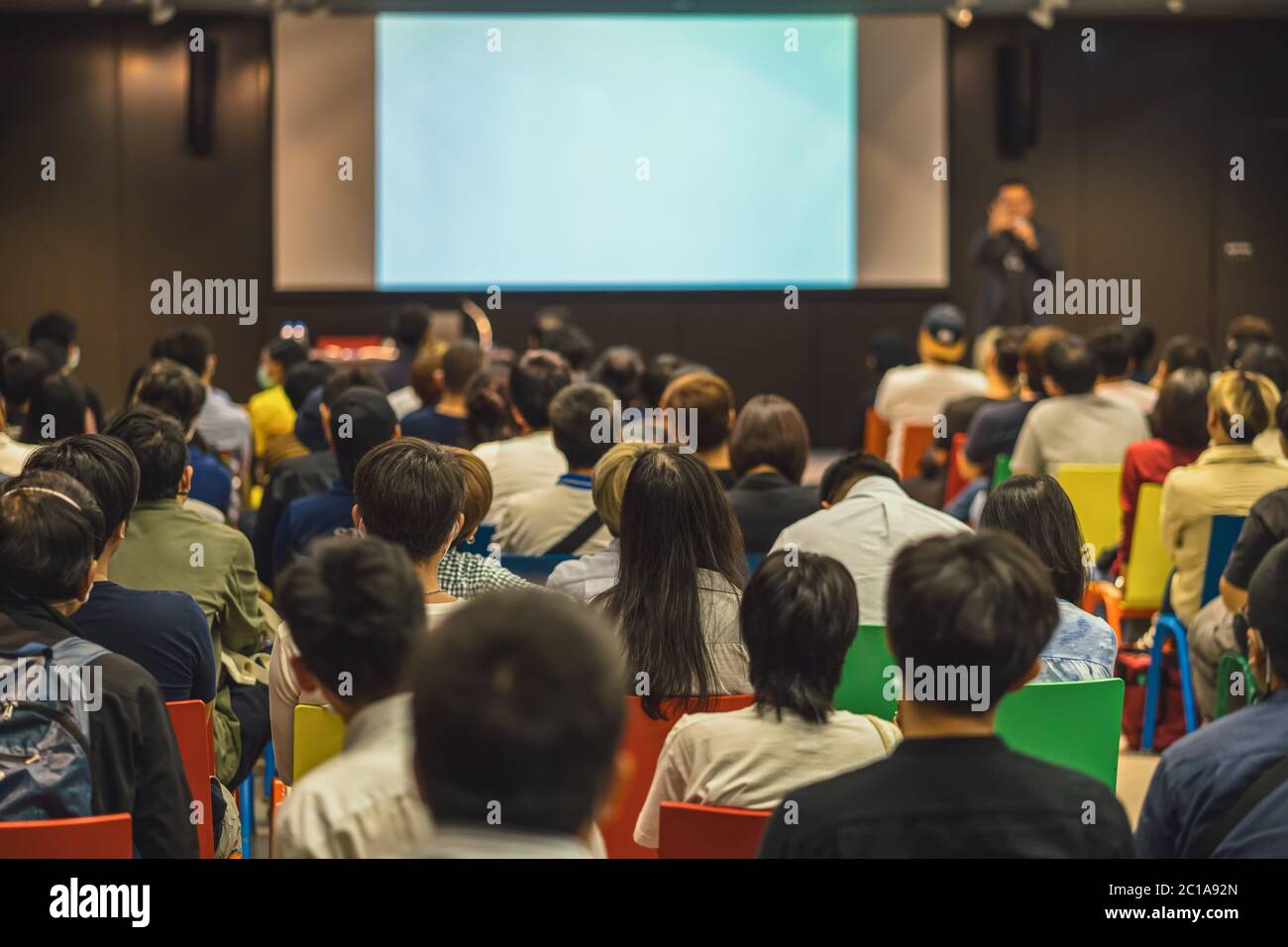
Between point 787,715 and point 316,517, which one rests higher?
point 316,517

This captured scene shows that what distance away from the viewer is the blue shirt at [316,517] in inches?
162

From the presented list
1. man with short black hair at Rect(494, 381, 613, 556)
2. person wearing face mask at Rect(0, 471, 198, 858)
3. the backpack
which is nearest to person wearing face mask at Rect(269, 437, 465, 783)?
person wearing face mask at Rect(0, 471, 198, 858)

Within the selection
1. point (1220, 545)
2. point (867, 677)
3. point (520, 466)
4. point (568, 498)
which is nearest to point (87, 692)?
point (867, 677)

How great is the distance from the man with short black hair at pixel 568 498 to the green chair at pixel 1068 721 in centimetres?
169

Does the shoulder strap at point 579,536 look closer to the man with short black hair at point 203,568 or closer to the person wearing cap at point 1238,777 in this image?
the man with short black hair at point 203,568

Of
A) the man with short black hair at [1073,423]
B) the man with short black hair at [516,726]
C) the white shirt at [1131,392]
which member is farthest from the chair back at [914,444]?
the man with short black hair at [516,726]

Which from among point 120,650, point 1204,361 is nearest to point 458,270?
point 1204,361

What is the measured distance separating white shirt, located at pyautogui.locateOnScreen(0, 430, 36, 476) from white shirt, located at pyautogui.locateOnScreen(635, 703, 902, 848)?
9.25 ft

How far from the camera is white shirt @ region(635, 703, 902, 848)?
2.24 meters

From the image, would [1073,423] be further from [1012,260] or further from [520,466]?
[1012,260]

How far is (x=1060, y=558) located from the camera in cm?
301

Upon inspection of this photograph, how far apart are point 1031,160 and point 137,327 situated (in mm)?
6587

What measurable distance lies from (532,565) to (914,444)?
3464 millimetres
